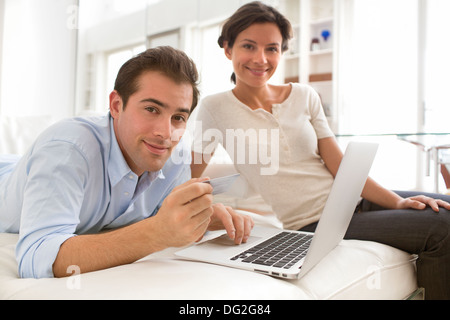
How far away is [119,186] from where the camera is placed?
0.95m

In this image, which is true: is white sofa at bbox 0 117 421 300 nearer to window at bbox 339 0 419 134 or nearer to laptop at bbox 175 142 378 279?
laptop at bbox 175 142 378 279

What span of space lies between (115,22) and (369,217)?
441 centimetres

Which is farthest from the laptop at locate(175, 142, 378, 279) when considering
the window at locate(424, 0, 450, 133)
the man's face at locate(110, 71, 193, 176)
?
the window at locate(424, 0, 450, 133)

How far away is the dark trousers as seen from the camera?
96cm

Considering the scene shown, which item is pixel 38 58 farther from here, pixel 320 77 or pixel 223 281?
pixel 223 281

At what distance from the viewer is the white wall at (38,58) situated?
4.10 meters

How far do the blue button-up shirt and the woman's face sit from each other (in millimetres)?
368

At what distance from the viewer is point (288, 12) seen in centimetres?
492

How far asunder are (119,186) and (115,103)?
0.21 m

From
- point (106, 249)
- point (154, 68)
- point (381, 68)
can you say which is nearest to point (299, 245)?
point (106, 249)

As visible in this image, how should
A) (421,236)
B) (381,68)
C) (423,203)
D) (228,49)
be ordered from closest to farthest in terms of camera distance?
1. (421,236)
2. (423,203)
3. (228,49)
4. (381,68)

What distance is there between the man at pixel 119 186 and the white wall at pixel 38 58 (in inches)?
143

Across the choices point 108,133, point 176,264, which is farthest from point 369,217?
point 108,133

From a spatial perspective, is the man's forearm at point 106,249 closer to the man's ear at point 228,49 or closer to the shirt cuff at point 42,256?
the shirt cuff at point 42,256
